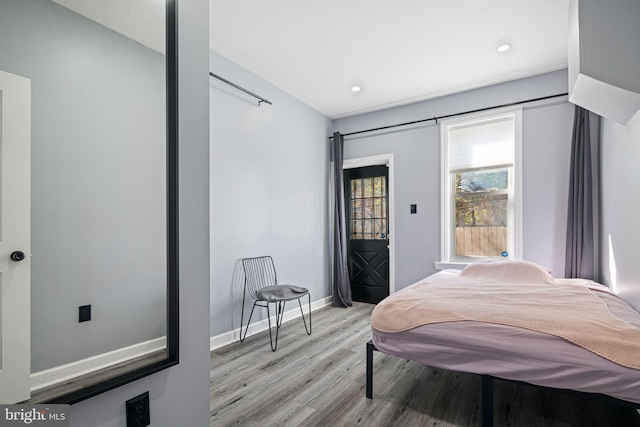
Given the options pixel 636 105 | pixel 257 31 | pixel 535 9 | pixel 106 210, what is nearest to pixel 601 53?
pixel 636 105

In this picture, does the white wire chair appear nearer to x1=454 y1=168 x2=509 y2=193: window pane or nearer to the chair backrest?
the chair backrest

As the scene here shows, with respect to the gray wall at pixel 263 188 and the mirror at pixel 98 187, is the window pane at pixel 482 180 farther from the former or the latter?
the mirror at pixel 98 187

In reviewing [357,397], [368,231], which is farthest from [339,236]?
[357,397]

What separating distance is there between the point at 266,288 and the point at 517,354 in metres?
2.25

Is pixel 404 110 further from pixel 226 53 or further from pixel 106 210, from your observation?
pixel 106 210

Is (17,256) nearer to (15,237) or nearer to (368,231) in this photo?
(15,237)

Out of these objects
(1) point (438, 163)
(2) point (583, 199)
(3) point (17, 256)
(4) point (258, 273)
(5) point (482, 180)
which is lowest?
(4) point (258, 273)

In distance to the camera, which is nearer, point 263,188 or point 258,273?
point 258,273

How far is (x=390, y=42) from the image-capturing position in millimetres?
2971

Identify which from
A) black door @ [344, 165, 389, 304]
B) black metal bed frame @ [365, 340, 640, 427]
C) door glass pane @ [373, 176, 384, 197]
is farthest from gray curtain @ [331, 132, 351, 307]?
black metal bed frame @ [365, 340, 640, 427]

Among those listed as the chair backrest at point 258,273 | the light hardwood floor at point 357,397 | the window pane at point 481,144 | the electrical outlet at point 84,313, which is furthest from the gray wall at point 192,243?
the window pane at point 481,144

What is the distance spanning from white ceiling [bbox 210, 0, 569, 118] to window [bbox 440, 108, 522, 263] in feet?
1.65

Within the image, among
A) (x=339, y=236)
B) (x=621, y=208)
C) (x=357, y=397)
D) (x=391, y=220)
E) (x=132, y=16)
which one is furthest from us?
(x=339, y=236)

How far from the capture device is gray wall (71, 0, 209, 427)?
1382mm
